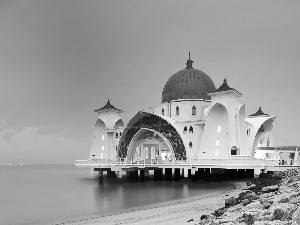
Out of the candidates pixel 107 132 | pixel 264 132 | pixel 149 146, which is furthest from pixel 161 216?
pixel 107 132

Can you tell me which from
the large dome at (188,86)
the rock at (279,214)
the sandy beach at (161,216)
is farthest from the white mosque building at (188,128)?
the rock at (279,214)

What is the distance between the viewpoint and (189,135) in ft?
149

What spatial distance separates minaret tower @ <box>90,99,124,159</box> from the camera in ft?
176

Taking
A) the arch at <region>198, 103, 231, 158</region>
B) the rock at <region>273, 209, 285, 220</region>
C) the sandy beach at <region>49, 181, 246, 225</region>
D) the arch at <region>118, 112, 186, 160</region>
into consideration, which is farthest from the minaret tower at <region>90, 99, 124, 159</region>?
the rock at <region>273, 209, 285, 220</region>

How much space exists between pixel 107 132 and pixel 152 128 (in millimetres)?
10267

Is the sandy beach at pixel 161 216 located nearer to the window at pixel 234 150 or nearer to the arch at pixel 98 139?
the window at pixel 234 150

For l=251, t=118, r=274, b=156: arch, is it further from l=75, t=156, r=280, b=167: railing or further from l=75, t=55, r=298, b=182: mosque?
l=75, t=156, r=280, b=167: railing

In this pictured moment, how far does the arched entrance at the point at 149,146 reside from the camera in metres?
47.3

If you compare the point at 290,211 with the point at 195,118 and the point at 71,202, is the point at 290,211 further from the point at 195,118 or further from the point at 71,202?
the point at 195,118

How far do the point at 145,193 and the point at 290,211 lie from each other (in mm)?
24367

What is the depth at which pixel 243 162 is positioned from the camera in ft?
121

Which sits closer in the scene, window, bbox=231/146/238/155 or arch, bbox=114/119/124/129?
window, bbox=231/146/238/155

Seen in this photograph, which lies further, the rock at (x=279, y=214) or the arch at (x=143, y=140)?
the arch at (x=143, y=140)

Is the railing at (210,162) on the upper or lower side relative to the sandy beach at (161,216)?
upper
